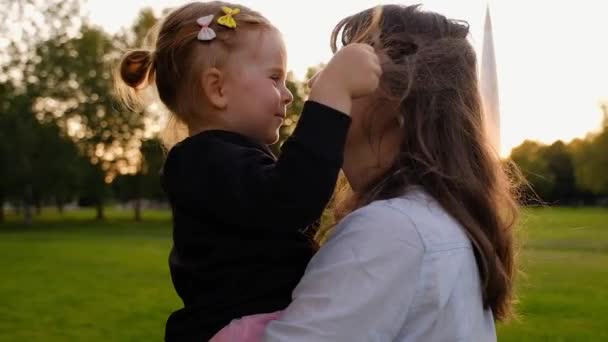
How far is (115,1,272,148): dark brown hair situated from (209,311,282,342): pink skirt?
69cm

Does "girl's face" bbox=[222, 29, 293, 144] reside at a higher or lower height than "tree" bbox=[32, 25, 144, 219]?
higher

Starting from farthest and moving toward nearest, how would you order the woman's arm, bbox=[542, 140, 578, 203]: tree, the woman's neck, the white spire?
bbox=[542, 140, 578, 203]: tree < the white spire < the woman's neck < the woman's arm

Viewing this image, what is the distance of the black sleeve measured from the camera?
5.43ft

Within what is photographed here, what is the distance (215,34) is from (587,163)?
60240 millimetres

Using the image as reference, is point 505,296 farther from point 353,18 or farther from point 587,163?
point 587,163

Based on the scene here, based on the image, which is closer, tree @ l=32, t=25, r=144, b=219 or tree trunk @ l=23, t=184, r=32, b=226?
tree @ l=32, t=25, r=144, b=219

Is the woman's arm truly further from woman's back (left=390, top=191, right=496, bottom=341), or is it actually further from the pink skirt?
the pink skirt

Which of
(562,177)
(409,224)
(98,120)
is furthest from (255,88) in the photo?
(562,177)

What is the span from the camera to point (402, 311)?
1.47 metres

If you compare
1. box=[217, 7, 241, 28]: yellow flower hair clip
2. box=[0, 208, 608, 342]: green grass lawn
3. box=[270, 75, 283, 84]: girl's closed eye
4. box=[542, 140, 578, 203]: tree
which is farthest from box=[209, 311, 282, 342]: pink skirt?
box=[542, 140, 578, 203]: tree

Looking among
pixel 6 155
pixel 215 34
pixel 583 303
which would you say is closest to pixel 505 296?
pixel 215 34

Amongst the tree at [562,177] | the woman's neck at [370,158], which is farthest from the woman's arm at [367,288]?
the tree at [562,177]

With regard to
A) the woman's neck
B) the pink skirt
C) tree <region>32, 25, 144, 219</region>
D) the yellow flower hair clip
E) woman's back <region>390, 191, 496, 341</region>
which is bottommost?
tree <region>32, 25, 144, 219</region>

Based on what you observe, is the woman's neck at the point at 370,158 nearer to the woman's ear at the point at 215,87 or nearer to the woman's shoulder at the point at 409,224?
the woman's shoulder at the point at 409,224
